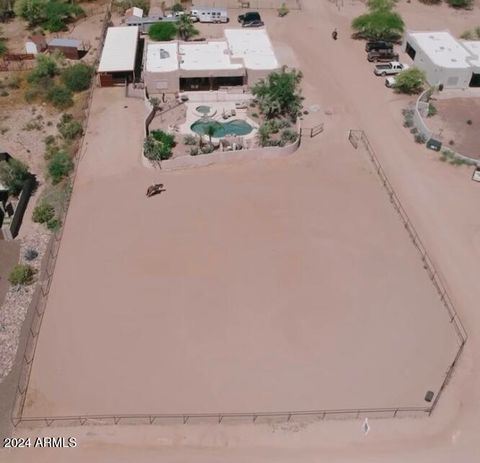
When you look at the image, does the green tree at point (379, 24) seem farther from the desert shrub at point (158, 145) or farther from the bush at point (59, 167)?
the bush at point (59, 167)

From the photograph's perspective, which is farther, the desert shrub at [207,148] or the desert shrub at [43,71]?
the desert shrub at [43,71]

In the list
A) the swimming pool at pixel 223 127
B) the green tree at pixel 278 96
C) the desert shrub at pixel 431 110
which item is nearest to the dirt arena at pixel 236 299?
the swimming pool at pixel 223 127

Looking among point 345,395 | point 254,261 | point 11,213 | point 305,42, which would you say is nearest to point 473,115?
point 305,42

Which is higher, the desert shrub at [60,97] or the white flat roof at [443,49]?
the white flat roof at [443,49]

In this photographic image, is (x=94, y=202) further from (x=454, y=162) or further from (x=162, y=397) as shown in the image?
(x=454, y=162)

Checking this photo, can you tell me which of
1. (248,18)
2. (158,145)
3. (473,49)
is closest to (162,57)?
(158,145)

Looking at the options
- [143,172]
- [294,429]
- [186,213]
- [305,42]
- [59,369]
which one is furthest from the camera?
[305,42]
